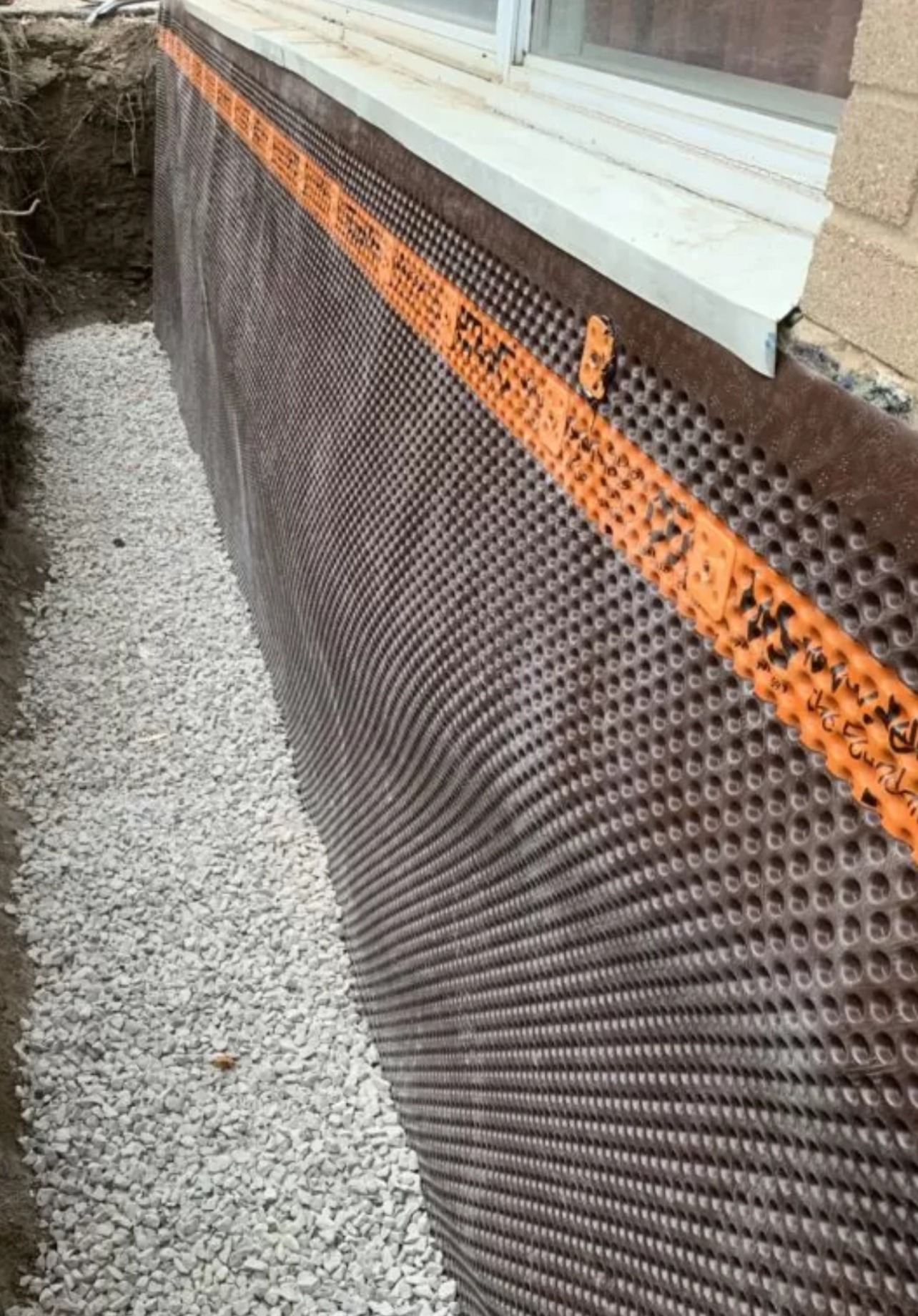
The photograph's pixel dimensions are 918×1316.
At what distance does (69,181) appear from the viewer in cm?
663

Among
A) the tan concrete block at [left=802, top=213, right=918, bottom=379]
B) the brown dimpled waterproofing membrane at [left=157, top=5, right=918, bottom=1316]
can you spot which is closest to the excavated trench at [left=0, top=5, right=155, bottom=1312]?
the brown dimpled waterproofing membrane at [left=157, top=5, right=918, bottom=1316]

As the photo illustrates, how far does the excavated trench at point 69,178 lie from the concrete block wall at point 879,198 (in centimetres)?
442

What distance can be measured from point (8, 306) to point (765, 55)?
16.0ft

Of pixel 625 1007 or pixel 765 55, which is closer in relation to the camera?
pixel 625 1007

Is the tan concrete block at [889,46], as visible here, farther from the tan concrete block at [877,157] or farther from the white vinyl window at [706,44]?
the white vinyl window at [706,44]

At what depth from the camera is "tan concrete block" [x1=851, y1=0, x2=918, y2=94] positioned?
0.94m

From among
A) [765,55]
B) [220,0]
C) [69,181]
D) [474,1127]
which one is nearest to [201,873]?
[474,1127]

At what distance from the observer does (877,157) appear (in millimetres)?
1002

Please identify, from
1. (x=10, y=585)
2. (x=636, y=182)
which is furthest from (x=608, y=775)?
(x=10, y=585)

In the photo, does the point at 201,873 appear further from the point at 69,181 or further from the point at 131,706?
the point at 69,181

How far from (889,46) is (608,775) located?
2.89 feet

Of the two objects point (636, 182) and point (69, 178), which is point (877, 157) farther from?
point (69, 178)

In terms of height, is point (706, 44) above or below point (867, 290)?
above

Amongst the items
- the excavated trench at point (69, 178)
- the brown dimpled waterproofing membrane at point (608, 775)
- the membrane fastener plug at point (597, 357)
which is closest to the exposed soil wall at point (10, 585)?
the excavated trench at point (69, 178)
